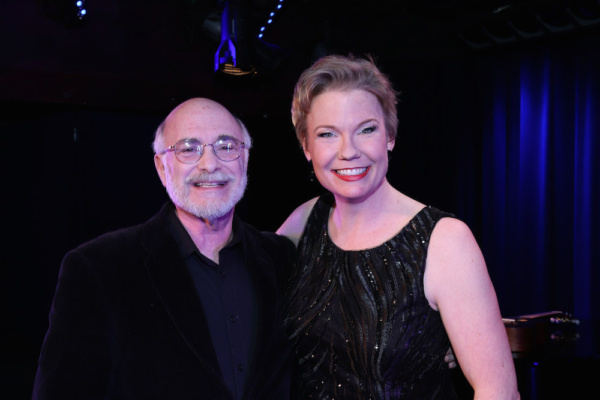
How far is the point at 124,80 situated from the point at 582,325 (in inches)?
168

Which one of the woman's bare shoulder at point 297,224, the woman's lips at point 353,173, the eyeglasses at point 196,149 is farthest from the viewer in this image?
the woman's bare shoulder at point 297,224

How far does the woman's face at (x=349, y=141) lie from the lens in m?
1.97

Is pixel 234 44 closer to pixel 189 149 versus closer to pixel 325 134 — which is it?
pixel 189 149

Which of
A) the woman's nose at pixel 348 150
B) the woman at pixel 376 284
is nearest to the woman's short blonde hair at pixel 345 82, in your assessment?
the woman at pixel 376 284

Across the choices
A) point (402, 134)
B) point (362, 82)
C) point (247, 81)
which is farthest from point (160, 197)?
point (362, 82)

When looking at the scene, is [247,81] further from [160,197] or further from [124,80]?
[160,197]

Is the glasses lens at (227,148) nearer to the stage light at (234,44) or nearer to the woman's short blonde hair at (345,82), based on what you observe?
the woman's short blonde hair at (345,82)

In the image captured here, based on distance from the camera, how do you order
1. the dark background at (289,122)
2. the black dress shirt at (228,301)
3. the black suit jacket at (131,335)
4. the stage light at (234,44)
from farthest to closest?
the dark background at (289,122), the stage light at (234,44), the black dress shirt at (228,301), the black suit jacket at (131,335)

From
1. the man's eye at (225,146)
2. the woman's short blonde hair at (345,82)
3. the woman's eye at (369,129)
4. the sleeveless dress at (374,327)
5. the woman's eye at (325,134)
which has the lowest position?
the sleeveless dress at (374,327)

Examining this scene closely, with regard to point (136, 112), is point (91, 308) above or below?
below

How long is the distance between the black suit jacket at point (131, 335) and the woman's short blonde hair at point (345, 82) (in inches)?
25.8

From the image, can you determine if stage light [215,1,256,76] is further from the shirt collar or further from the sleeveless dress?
the sleeveless dress

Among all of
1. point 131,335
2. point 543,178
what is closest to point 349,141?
point 131,335

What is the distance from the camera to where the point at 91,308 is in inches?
69.2
